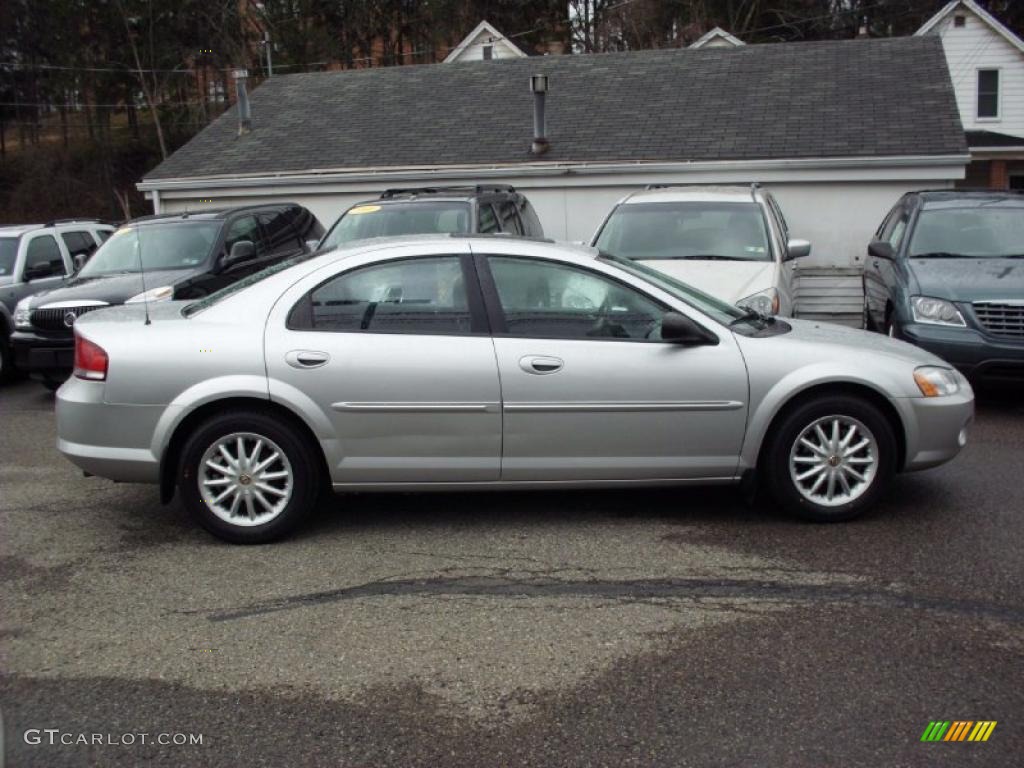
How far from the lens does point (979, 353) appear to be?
26.1 feet

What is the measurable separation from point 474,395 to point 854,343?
85.6 inches

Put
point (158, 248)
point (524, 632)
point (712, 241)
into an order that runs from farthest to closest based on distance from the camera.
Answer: point (158, 248) < point (712, 241) < point (524, 632)

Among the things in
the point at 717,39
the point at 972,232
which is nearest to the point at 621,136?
the point at 972,232

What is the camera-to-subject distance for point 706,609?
444 centimetres

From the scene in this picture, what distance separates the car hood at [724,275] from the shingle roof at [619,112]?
784cm

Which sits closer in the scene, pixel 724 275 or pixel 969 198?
pixel 724 275

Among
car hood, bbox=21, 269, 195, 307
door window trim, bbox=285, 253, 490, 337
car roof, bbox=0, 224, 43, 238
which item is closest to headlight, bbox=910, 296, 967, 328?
door window trim, bbox=285, 253, 490, 337

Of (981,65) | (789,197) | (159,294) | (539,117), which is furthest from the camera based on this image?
(981,65)

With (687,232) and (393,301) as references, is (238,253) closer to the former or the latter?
(687,232)

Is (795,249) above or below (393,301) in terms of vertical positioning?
below

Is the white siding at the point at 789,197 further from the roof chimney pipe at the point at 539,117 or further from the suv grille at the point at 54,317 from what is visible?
the suv grille at the point at 54,317

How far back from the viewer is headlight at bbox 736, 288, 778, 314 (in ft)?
27.6

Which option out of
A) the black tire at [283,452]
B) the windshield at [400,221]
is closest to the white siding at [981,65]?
the windshield at [400,221]

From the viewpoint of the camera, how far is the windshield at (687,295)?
5.67 meters
